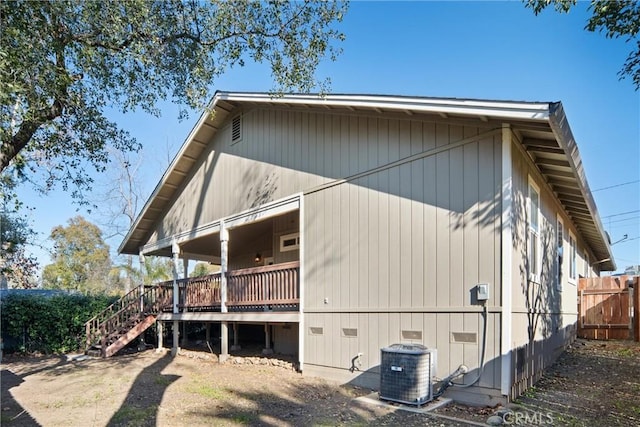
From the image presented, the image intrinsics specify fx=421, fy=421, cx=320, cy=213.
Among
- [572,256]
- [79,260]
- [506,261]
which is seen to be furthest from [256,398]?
[79,260]

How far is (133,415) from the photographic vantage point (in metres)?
5.81

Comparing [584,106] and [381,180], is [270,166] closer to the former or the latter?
[381,180]

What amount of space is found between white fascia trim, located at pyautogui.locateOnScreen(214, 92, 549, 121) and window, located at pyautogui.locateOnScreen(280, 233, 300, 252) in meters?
4.16

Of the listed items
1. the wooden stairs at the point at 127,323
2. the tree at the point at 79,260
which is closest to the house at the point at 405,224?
the wooden stairs at the point at 127,323

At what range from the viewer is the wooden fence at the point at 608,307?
13039 millimetres

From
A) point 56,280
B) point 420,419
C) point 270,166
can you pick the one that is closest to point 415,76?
point 270,166

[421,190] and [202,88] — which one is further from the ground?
[202,88]

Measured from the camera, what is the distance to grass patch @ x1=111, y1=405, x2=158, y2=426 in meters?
5.54

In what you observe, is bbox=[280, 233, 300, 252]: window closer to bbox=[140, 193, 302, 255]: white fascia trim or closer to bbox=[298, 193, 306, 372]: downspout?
bbox=[140, 193, 302, 255]: white fascia trim

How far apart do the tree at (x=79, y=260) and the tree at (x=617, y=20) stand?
36261 millimetres

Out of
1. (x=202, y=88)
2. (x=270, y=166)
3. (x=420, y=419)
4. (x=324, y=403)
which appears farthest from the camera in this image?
(x=270, y=166)

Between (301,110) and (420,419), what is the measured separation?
642 cm

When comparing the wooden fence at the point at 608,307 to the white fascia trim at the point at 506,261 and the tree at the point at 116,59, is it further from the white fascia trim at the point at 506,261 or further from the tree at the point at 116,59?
the tree at the point at 116,59

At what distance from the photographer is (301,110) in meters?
9.18
